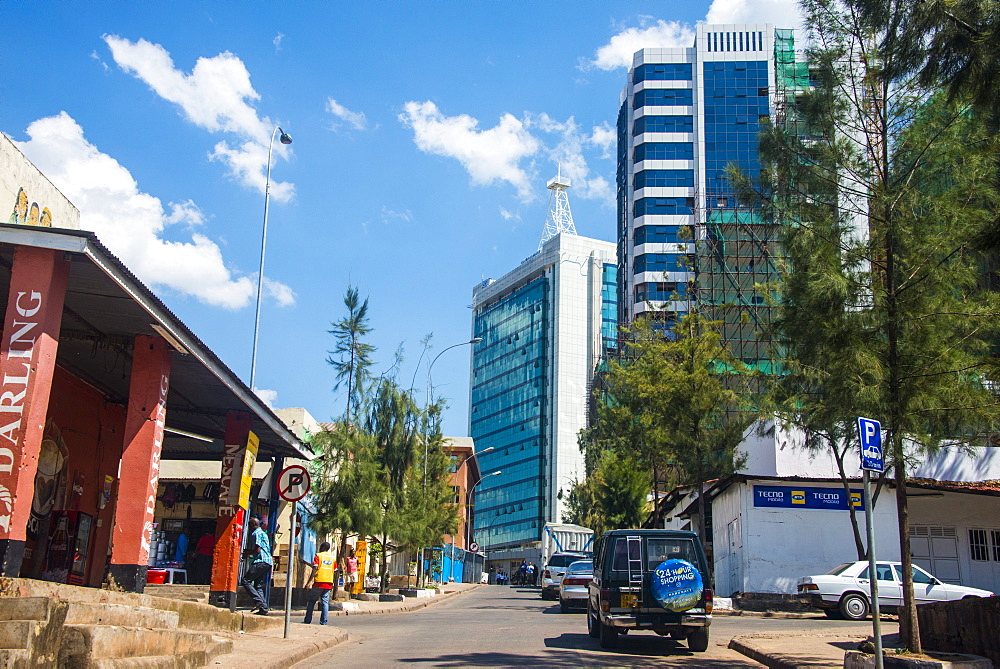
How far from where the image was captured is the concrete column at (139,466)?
14227 mm

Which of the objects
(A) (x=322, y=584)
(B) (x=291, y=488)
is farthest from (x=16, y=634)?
(A) (x=322, y=584)

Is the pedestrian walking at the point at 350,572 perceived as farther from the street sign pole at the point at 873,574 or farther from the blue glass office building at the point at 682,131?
→ the blue glass office building at the point at 682,131

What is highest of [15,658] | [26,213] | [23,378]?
[26,213]

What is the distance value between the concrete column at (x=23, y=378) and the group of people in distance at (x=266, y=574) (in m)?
5.68

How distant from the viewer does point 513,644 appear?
15.1m

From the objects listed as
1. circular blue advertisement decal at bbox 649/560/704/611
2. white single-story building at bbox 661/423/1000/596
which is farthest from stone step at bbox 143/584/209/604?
white single-story building at bbox 661/423/1000/596

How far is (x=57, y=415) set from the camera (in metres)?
19.1

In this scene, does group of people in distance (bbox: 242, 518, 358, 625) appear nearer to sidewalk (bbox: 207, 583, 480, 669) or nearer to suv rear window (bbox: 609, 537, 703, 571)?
sidewalk (bbox: 207, 583, 480, 669)

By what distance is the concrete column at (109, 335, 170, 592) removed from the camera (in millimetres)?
14227

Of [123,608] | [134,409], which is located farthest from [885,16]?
[134,409]

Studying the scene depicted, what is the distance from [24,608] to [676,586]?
9588mm

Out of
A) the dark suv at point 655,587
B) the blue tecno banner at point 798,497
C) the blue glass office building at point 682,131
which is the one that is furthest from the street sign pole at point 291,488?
the blue glass office building at point 682,131

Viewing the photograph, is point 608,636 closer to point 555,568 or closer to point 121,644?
point 121,644

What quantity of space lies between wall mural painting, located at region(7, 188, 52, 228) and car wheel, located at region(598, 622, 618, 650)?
12.1m
